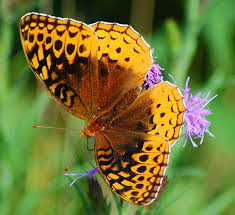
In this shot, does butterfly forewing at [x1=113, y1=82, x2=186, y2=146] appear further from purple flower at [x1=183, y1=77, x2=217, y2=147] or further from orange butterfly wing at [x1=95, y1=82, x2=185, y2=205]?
purple flower at [x1=183, y1=77, x2=217, y2=147]

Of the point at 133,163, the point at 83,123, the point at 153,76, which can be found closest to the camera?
the point at 133,163

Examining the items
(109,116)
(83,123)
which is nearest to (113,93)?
(109,116)

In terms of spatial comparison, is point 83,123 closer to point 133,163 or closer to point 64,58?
point 64,58

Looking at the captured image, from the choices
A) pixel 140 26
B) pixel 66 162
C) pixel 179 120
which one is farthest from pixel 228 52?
pixel 179 120

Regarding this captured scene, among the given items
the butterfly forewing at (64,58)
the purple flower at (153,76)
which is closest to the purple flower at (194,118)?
the purple flower at (153,76)

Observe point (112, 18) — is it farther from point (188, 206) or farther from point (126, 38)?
point (126, 38)

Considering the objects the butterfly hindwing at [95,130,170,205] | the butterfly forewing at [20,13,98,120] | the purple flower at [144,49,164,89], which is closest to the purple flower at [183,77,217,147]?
the purple flower at [144,49,164,89]

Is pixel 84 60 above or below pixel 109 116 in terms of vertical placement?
above

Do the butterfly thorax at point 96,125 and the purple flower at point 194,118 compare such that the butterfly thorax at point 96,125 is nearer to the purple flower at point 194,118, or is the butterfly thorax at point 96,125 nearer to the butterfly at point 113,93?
the butterfly at point 113,93
